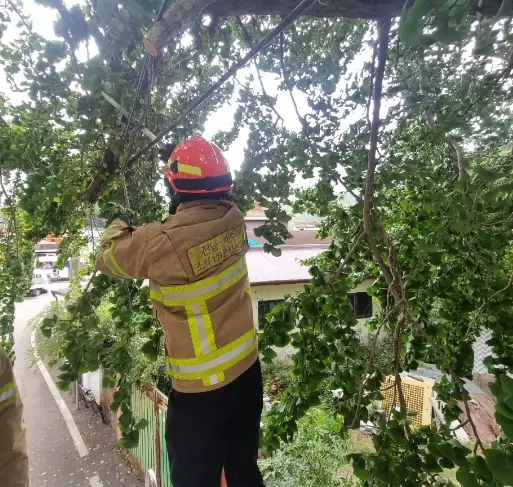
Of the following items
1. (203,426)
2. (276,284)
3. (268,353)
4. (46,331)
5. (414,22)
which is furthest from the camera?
(276,284)

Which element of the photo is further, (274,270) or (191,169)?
(274,270)

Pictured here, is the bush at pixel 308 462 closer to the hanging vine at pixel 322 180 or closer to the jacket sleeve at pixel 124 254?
the hanging vine at pixel 322 180

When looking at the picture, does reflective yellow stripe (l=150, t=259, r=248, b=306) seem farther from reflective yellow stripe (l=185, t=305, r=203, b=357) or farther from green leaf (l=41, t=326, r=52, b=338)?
green leaf (l=41, t=326, r=52, b=338)

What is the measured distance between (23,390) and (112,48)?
408 inches

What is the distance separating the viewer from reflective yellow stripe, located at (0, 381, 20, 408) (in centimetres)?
170

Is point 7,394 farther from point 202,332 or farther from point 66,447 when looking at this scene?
point 66,447

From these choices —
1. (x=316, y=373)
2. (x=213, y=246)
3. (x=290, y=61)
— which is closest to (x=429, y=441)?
(x=316, y=373)

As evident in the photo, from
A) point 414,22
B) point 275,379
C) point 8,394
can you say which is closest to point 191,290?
point 8,394

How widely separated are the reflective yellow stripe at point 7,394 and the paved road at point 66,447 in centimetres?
506

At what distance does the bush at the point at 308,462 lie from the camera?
412 cm

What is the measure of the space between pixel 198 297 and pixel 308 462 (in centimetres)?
358

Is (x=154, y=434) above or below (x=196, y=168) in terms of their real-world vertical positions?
below

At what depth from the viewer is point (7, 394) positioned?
5.61ft

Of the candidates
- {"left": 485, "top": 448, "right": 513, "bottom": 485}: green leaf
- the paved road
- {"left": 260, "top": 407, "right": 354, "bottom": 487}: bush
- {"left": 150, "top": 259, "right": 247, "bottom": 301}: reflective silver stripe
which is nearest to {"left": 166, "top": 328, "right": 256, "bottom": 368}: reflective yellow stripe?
{"left": 150, "top": 259, "right": 247, "bottom": 301}: reflective silver stripe
